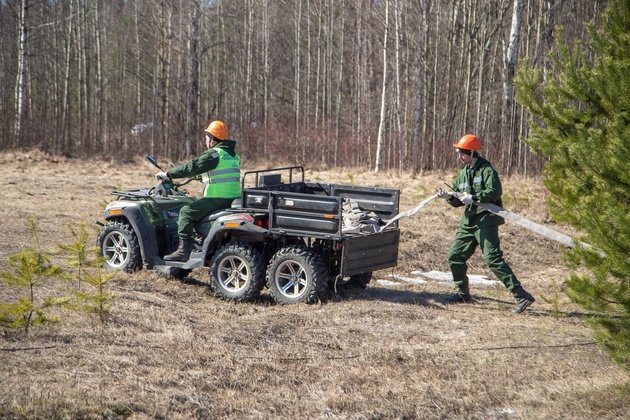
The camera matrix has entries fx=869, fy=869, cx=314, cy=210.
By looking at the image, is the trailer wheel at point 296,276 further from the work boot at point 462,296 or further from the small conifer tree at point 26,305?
the small conifer tree at point 26,305

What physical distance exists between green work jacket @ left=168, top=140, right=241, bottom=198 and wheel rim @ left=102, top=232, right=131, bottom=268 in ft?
4.63

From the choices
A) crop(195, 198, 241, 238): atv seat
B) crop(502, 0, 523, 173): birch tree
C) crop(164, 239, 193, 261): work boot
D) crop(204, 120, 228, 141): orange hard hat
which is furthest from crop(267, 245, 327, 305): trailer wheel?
crop(502, 0, 523, 173): birch tree

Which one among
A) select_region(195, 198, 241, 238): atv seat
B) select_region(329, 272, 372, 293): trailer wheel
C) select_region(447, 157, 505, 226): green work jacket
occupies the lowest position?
select_region(329, 272, 372, 293): trailer wheel

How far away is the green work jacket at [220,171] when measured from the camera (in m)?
10.2

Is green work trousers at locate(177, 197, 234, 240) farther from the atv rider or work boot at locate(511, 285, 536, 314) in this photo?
work boot at locate(511, 285, 536, 314)

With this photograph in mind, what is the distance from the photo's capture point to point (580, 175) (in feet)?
33.6

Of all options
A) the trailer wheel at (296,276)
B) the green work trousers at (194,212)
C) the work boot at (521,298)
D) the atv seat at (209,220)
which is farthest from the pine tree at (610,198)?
the green work trousers at (194,212)

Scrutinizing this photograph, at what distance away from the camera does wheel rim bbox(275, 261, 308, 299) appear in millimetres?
9930

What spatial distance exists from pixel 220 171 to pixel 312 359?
349cm

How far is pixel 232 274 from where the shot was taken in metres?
10.2

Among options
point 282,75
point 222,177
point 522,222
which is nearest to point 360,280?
point 222,177

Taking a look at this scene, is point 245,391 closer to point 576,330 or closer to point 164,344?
point 164,344

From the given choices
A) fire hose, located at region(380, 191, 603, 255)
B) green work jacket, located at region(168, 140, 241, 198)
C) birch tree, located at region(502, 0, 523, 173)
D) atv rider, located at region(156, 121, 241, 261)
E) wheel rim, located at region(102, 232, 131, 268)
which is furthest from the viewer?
birch tree, located at region(502, 0, 523, 173)

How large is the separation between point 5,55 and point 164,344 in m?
29.9
